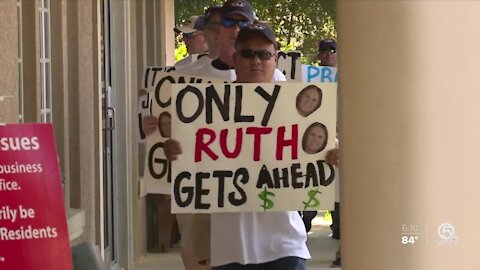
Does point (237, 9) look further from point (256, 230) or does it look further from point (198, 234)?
point (256, 230)

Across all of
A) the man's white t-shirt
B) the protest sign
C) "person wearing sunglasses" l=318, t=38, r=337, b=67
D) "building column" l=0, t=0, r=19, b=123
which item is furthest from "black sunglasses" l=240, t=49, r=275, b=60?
"person wearing sunglasses" l=318, t=38, r=337, b=67

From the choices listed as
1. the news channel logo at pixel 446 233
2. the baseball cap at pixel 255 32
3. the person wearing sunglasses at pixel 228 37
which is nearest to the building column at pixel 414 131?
the news channel logo at pixel 446 233

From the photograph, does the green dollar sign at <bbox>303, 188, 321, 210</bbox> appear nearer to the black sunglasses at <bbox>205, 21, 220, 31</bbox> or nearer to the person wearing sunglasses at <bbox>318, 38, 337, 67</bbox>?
the black sunglasses at <bbox>205, 21, 220, 31</bbox>

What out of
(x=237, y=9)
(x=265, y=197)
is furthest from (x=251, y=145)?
(x=237, y=9)

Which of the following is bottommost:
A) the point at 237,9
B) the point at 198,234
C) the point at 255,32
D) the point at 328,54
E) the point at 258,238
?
the point at 198,234

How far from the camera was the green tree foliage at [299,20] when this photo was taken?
814 inches

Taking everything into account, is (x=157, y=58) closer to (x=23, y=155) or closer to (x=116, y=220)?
(x=116, y=220)

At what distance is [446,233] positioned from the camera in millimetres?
3789

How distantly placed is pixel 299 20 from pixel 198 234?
16212 millimetres

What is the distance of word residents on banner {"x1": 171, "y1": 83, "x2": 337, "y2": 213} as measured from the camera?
6.06 meters

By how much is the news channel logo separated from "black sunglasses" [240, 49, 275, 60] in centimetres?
247

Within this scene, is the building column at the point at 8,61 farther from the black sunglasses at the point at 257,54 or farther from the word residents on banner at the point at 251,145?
the black sunglasses at the point at 257,54

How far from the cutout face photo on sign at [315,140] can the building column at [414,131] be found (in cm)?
225

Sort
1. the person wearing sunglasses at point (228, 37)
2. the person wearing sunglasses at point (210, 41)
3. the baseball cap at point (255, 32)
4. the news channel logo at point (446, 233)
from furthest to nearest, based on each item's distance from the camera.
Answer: the person wearing sunglasses at point (210, 41)
the person wearing sunglasses at point (228, 37)
the baseball cap at point (255, 32)
the news channel logo at point (446, 233)
